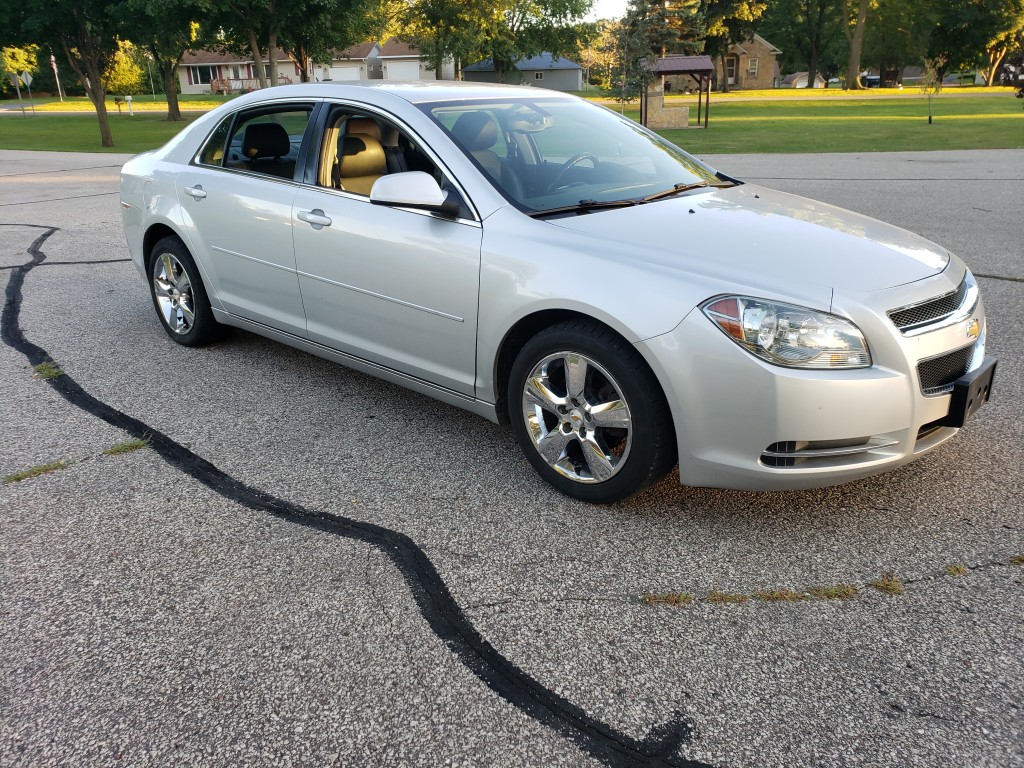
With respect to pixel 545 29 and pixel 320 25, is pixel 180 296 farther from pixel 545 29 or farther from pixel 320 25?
pixel 545 29

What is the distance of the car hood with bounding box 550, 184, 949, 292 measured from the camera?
3.18 meters

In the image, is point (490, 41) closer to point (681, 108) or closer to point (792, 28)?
point (681, 108)

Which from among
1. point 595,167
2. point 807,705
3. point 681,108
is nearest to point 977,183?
point 595,167

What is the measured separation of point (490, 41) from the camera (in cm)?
5588

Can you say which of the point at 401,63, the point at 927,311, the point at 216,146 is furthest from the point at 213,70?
the point at 927,311

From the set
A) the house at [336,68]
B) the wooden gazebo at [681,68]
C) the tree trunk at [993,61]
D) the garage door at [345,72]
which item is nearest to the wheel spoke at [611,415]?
the wooden gazebo at [681,68]

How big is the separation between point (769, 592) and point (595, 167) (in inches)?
87.4

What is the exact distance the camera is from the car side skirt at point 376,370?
3900 mm

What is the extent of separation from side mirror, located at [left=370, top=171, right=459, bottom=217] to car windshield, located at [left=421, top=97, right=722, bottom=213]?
265mm

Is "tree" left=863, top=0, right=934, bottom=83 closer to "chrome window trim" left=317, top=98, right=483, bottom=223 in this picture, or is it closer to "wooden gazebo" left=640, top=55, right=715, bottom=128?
"wooden gazebo" left=640, top=55, right=715, bottom=128

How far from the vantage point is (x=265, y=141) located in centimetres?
496

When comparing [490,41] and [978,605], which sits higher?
[490,41]

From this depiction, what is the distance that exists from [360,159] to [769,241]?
216 centimetres

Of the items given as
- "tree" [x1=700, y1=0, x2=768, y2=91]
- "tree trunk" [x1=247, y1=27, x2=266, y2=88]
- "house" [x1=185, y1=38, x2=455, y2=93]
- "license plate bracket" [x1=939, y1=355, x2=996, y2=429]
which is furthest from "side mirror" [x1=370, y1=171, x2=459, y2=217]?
"house" [x1=185, y1=38, x2=455, y2=93]
